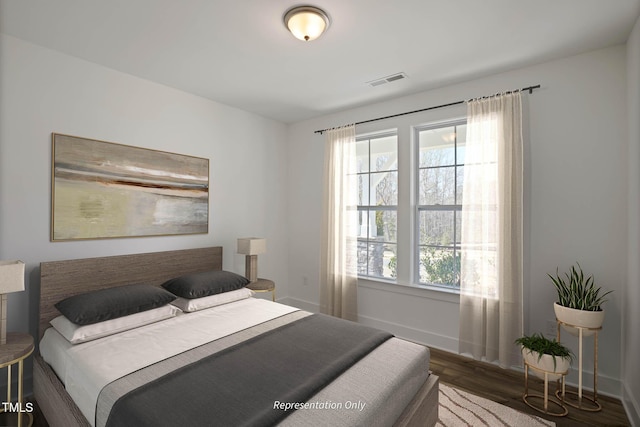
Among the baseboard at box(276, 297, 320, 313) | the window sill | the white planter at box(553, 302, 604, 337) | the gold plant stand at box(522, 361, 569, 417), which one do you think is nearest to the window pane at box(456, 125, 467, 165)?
the window sill

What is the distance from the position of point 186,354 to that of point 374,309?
2397 millimetres

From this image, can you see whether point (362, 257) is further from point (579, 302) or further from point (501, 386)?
point (579, 302)

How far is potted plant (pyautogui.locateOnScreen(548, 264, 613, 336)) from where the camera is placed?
2.21m

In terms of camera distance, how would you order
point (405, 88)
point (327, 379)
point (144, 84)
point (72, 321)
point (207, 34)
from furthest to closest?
point (405, 88), point (144, 84), point (207, 34), point (72, 321), point (327, 379)

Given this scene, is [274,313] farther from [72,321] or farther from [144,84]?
[144,84]

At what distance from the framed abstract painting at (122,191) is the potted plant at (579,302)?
11.2ft

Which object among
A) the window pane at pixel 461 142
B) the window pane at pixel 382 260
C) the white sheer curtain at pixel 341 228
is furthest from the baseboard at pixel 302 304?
the window pane at pixel 461 142

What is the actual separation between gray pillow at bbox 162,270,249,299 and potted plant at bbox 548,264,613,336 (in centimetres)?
274

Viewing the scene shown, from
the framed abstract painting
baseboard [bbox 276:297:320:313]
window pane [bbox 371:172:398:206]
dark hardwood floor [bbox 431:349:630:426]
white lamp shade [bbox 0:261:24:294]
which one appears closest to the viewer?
white lamp shade [bbox 0:261:24:294]

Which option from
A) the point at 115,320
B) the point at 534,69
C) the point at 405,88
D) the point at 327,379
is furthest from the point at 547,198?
the point at 115,320

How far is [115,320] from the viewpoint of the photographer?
2.24m

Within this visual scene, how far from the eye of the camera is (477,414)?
2.21 metres

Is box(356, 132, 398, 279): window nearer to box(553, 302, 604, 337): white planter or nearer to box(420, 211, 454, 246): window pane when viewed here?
box(420, 211, 454, 246): window pane

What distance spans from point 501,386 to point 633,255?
4.57 ft
